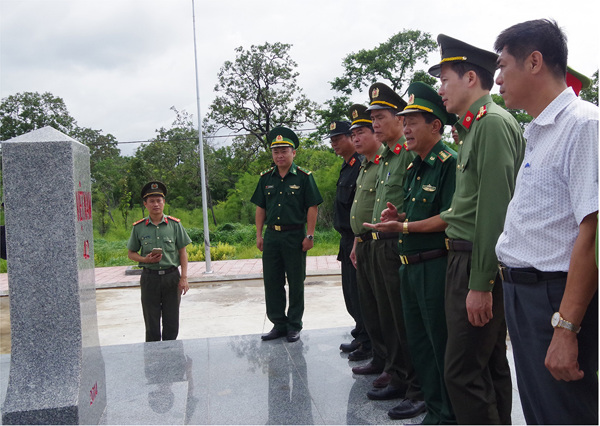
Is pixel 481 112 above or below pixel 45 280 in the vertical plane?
above

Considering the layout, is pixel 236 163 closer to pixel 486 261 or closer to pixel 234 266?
pixel 234 266

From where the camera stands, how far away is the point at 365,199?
367 cm

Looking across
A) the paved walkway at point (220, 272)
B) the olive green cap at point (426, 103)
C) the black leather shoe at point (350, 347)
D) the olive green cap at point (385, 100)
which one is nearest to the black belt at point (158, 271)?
the black leather shoe at point (350, 347)

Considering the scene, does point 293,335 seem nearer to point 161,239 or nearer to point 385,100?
point 161,239

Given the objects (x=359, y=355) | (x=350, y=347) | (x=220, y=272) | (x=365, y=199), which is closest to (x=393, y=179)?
(x=365, y=199)

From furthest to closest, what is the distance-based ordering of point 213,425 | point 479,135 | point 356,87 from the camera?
point 356,87 → point 213,425 → point 479,135

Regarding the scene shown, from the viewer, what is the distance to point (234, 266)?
12.5 metres

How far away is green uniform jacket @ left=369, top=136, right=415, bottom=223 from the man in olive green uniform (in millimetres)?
824

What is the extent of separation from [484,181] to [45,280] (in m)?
2.23

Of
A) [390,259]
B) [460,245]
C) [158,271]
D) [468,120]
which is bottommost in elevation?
[158,271]

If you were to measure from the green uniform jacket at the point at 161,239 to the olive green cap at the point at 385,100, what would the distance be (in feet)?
6.98

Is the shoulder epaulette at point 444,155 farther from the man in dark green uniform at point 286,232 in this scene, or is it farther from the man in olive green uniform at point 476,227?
the man in dark green uniform at point 286,232

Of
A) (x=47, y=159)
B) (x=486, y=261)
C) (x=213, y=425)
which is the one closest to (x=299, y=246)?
(x=213, y=425)

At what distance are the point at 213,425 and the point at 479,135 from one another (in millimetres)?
2104
